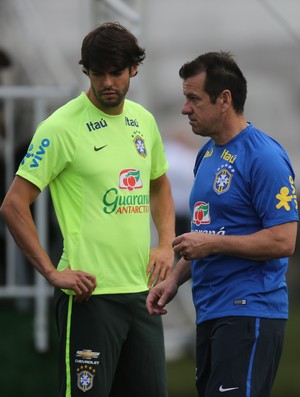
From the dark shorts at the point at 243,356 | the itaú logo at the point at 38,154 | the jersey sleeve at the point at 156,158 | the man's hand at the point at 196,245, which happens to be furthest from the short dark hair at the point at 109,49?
the dark shorts at the point at 243,356

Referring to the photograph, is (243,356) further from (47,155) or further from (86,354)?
(47,155)

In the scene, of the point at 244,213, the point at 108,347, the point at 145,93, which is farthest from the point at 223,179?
the point at 145,93

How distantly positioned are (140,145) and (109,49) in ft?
1.50

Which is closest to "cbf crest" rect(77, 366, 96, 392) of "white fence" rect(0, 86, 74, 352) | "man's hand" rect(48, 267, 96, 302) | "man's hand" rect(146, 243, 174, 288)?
"man's hand" rect(48, 267, 96, 302)

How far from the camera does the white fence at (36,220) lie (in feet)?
25.3

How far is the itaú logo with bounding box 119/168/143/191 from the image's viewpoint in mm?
5062

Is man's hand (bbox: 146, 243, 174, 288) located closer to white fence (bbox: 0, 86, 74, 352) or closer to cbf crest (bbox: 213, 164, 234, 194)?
cbf crest (bbox: 213, 164, 234, 194)

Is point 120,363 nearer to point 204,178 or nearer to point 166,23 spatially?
point 204,178

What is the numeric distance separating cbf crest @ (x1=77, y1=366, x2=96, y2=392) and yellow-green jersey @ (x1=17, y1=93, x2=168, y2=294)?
1.01ft

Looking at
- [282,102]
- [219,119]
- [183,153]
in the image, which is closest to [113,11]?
[219,119]

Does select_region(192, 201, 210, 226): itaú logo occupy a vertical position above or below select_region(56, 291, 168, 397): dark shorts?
above

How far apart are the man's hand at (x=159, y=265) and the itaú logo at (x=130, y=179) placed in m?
0.32

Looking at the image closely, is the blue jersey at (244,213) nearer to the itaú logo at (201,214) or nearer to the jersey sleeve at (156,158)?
the itaú logo at (201,214)

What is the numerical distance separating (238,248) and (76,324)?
0.74m
